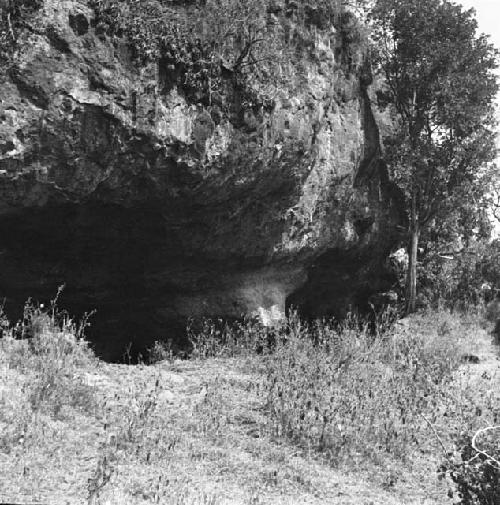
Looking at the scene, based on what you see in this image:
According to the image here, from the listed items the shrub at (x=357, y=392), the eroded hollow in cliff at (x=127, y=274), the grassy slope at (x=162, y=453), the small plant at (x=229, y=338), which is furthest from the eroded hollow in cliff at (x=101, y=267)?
the shrub at (x=357, y=392)

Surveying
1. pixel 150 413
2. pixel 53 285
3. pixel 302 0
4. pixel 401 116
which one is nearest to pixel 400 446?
pixel 150 413

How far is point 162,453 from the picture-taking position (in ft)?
17.7

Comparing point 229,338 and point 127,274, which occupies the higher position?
point 127,274

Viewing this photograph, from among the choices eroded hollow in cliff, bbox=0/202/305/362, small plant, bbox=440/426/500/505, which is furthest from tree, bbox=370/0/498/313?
small plant, bbox=440/426/500/505

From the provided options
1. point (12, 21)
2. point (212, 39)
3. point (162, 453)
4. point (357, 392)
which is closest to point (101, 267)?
point (212, 39)

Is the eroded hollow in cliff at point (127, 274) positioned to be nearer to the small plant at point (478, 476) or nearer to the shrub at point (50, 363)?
the shrub at point (50, 363)

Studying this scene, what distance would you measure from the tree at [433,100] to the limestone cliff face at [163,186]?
1.13m

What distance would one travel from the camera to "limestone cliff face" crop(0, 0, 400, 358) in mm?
7156

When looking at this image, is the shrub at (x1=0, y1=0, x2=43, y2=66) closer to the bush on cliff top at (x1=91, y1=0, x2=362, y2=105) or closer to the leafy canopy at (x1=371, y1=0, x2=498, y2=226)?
the bush on cliff top at (x1=91, y1=0, x2=362, y2=105)

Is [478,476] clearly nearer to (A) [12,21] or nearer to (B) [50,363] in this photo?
(B) [50,363]

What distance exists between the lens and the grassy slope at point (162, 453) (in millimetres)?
4723

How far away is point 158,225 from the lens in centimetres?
894

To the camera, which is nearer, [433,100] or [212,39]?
[212,39]

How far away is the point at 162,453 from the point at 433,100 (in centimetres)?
982
